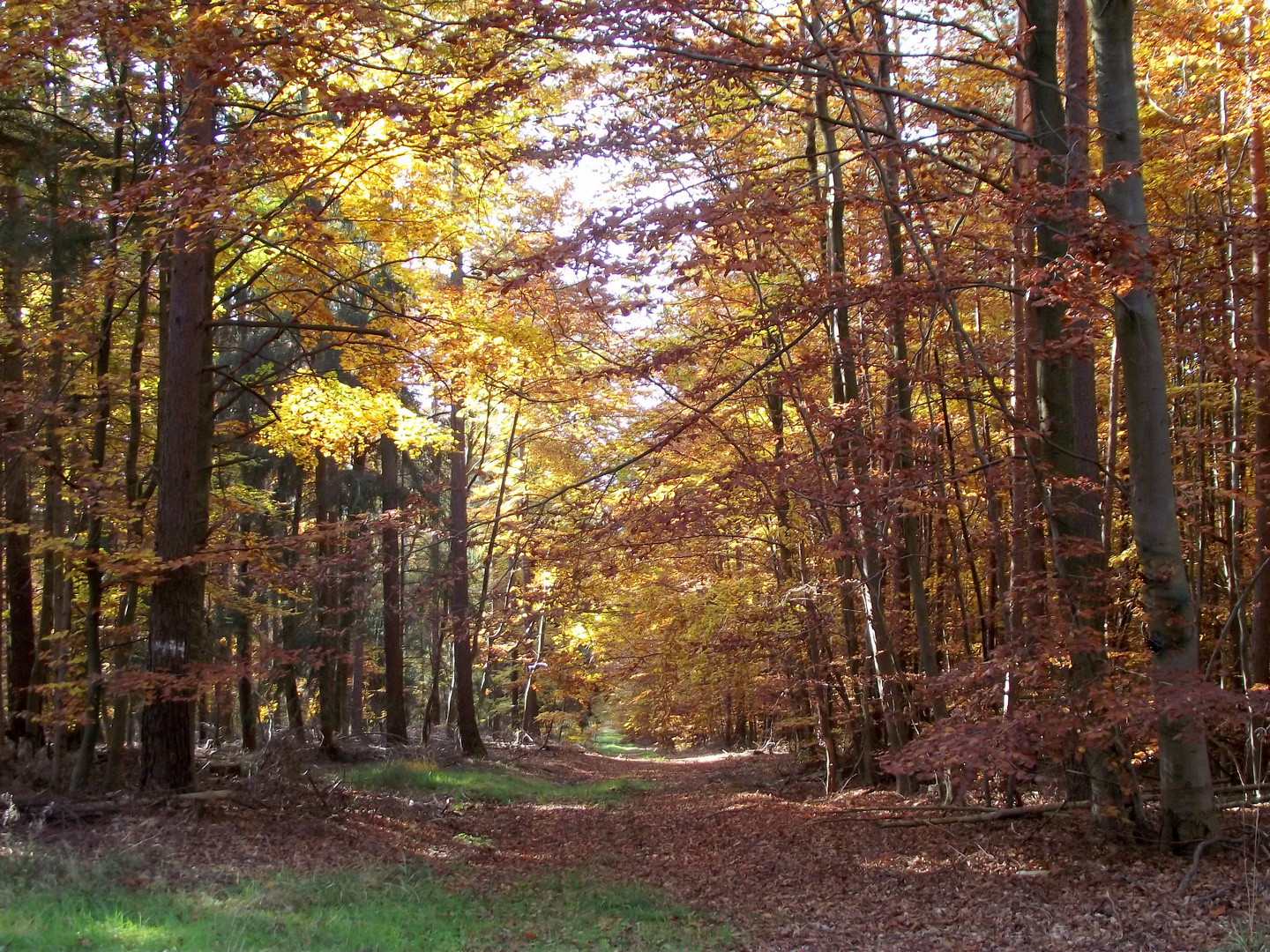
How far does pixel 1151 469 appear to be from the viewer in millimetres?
7461

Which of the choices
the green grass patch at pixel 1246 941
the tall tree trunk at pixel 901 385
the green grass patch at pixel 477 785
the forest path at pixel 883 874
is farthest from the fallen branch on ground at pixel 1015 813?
the green grass patch at pixel 477 785

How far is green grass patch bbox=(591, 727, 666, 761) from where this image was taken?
4128 centimetres

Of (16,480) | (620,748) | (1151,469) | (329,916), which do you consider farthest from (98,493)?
(620,748)

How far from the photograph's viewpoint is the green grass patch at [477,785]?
15000 mm

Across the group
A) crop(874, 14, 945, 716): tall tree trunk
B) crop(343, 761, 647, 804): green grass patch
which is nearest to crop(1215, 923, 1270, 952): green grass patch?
crop(874, 14, 945, 716): tall tree trunk

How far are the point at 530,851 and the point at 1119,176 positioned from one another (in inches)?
375

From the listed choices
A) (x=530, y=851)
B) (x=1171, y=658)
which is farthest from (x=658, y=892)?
(x=1171, y=658)

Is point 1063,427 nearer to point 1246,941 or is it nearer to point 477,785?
point 1246,941

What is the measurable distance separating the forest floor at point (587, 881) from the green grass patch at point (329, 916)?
1.1 inches

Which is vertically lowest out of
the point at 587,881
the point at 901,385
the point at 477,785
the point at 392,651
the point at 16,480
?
the point at 477,785

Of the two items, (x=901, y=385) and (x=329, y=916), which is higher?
(x=901, y=385)

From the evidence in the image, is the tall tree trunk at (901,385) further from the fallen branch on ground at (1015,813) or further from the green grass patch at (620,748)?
the green grass patch at (620,748)

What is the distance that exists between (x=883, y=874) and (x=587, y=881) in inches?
118

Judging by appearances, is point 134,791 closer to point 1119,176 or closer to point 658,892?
point 658,892
